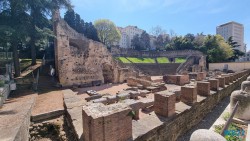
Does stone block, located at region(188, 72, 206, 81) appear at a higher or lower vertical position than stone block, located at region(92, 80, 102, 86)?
higher

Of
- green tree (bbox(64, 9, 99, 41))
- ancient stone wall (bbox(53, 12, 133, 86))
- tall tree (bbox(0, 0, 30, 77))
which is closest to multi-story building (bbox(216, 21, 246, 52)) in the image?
green tree (bbox(64, 9, 99, 41))

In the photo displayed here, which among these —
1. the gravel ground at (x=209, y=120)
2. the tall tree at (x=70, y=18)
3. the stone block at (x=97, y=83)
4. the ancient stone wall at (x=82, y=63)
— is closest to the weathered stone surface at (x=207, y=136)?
the gravel ground at (x=209, y=120)

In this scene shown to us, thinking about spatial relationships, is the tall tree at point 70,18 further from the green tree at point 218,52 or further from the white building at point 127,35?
the white building at point 127,35

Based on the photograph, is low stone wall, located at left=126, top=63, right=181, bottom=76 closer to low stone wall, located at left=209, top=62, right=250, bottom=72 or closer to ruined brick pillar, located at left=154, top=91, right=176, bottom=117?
low stone wall, located at left=209, top=62, right=250, bottom=72

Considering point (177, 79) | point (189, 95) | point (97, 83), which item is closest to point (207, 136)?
point (189, 95)

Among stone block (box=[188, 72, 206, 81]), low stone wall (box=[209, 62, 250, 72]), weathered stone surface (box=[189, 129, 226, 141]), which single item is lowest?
stone block (box=[188, 72, 206, 81])

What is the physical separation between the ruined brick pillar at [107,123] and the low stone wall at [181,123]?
54cm

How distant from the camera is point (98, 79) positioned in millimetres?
15867

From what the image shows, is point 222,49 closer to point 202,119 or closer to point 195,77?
point 195,77

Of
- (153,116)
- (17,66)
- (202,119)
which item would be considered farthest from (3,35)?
(202,119)

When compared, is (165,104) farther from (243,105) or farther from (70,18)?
(70,18)

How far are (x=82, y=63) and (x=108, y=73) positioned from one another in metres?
3.82

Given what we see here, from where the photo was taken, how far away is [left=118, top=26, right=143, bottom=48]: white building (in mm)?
80713

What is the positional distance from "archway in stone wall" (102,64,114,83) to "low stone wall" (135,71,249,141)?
37.3ft
